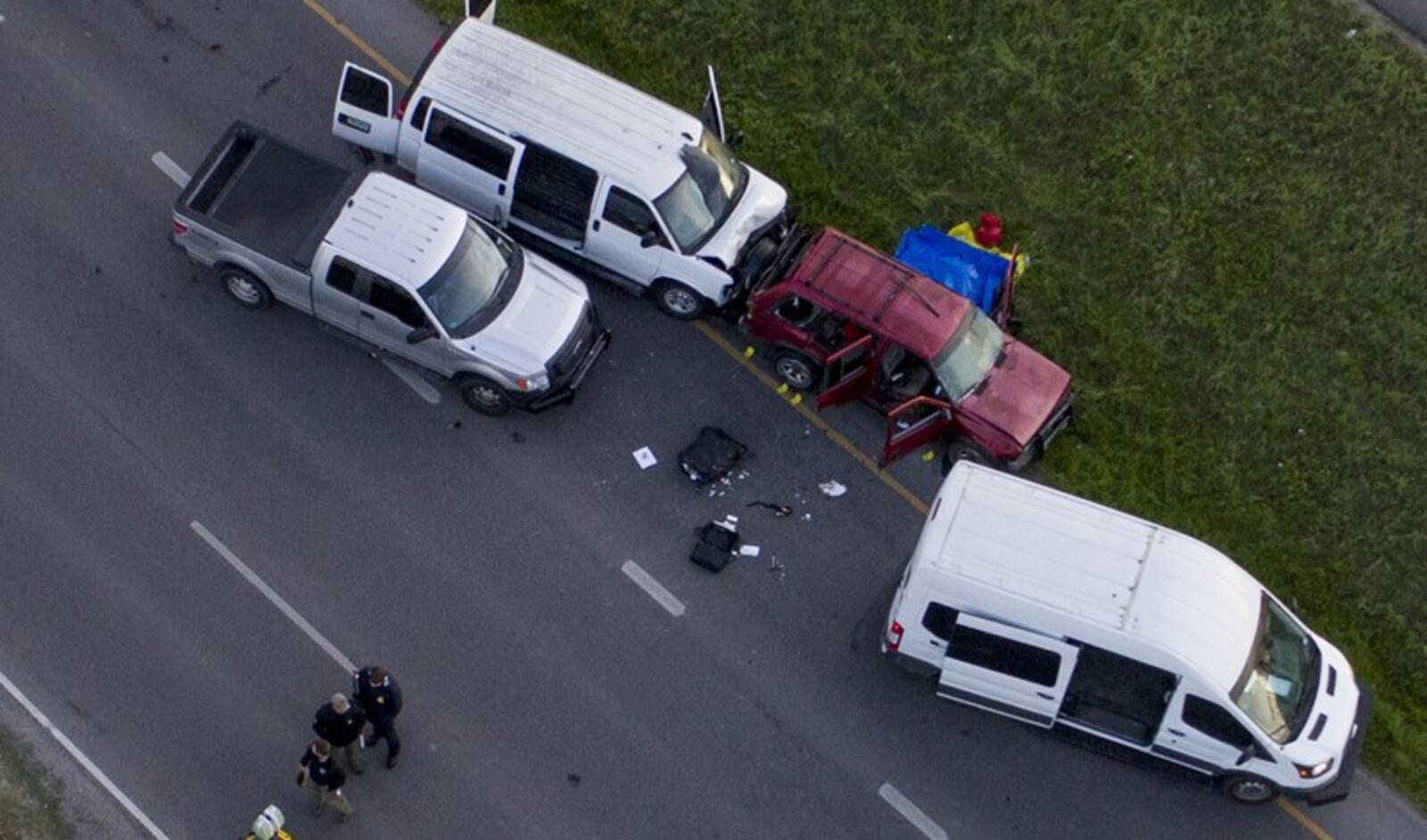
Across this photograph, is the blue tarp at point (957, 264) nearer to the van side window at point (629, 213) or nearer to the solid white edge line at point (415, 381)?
the van side window at point (629, 213)

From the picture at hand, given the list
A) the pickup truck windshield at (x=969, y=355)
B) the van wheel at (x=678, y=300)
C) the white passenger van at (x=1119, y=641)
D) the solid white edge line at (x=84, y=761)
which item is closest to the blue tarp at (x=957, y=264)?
the pickup truck windshield at (x=969, y=355)

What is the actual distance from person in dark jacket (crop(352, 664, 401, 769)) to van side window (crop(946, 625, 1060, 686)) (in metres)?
5.84

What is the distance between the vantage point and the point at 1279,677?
664 inches

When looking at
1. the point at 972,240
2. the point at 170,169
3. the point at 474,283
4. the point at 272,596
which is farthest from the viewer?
the point at 972,240

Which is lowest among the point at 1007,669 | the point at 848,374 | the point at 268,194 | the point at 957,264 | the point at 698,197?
the point at 1007,669

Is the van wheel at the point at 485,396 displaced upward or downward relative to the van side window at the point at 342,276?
downward

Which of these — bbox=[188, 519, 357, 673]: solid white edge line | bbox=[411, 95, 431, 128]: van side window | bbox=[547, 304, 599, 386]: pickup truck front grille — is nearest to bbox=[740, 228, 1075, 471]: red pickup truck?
bbox=[547, 304, 599, 386]: pickup truck front grille

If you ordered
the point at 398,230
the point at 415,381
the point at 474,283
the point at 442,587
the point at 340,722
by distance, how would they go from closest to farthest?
the point at 340,722 < the point at 442,587 < the point at 398,230 < the point at 474,283 < the point at 415,381

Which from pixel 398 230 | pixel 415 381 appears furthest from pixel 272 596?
pixel 398 230

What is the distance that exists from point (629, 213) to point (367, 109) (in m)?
3.70

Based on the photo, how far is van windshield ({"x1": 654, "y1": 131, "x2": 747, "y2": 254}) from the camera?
19.3 meters

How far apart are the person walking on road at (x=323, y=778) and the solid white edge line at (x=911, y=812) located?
579 centimetres

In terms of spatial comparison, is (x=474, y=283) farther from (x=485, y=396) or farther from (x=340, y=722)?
(x=340, y=722)

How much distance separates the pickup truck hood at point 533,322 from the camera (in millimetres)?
18578
